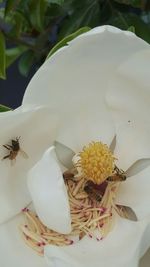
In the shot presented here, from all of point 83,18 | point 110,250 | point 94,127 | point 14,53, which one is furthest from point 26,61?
point 110,250

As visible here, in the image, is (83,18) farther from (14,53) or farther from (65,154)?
(65,154)

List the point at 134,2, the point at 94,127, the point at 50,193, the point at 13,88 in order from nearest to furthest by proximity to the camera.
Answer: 1. the point at 50,193
2. the point at 94,127
3. the point at 134,2
4. the point at 13,88

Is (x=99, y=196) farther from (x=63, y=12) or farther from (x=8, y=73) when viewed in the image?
(x=8, y=73)

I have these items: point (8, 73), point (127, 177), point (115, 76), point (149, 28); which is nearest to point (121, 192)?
point (127, 177)

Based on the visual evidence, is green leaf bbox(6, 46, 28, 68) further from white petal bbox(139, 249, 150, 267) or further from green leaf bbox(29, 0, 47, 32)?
white petal bbox(139, 249, 150, 267)

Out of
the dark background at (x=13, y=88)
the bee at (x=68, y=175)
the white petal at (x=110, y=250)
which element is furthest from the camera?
the dark background at (x=13, y=88)

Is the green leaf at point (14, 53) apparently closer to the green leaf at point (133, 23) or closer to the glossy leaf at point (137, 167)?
the green leaf at point (133, 23)

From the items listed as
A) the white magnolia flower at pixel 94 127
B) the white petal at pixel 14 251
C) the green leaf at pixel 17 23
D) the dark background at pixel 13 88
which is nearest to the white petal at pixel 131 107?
the white magnolia flower at pixel 94 127
